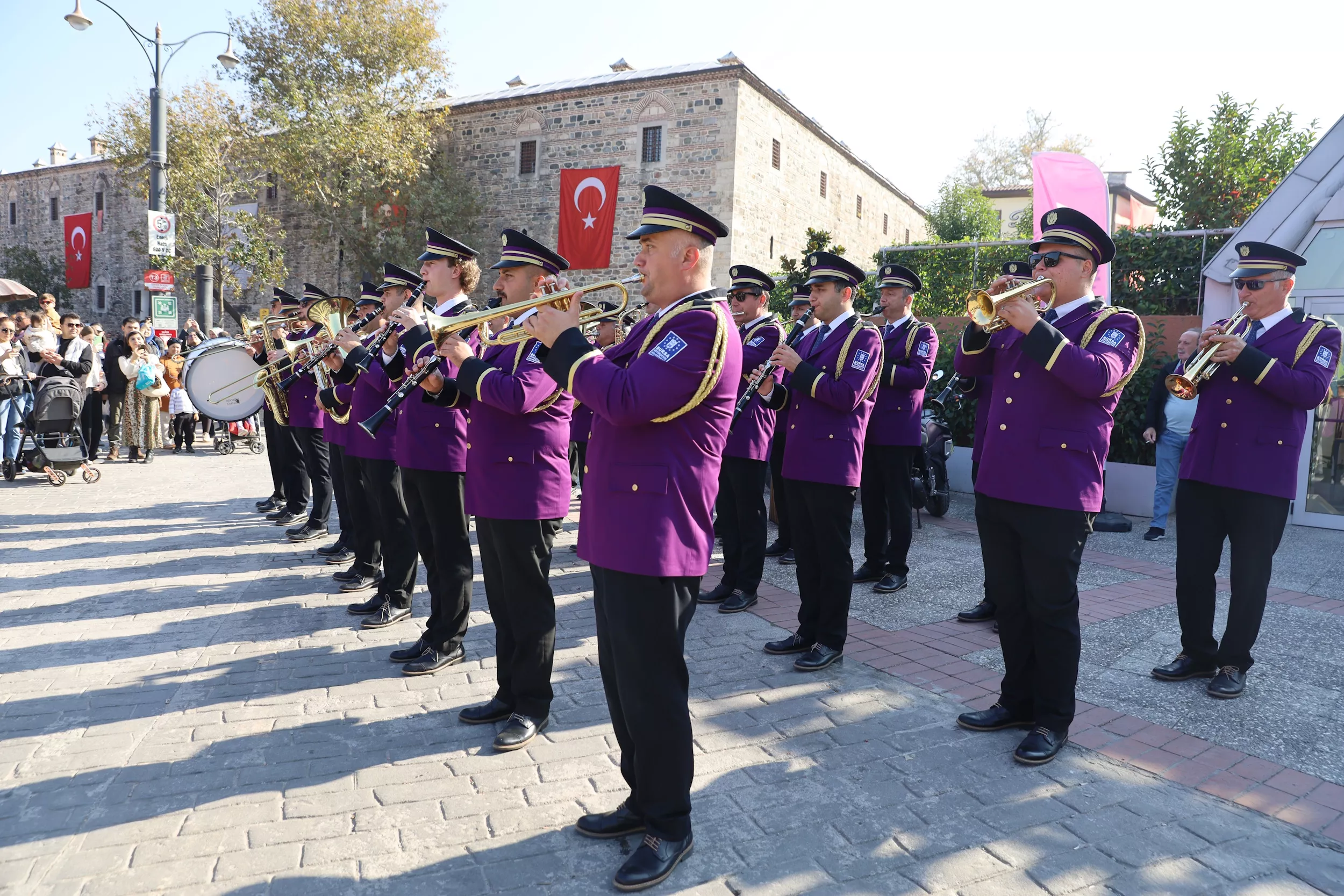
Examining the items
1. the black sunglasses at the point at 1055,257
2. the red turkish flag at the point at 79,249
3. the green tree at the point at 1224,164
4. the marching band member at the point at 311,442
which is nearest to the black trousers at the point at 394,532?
the marching band member at the point at 311,442

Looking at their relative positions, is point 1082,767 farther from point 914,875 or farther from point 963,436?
point 963,436

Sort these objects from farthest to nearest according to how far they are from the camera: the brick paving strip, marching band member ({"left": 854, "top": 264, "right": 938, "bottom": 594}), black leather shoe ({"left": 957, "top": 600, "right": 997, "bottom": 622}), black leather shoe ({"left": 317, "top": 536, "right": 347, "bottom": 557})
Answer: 1. black leather shoe ({"left": 317, "top": 536, "right": 347, "bottom": 557})
2. marching band member ({"left": 854, "top": 264, "right": 938, "bottom": 594})
3. black leather shoe ({"left": 957, "top": 600, "right": 997, "bottom": 622})
4. the brick paving strip

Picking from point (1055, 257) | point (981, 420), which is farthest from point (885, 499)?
point (1055, 257)

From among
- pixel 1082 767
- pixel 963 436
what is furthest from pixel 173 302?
pixel 1082 767

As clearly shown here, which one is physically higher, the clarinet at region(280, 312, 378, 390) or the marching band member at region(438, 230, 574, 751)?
the clarinet at region(280, 312, 378, 390)

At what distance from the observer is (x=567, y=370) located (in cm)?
287

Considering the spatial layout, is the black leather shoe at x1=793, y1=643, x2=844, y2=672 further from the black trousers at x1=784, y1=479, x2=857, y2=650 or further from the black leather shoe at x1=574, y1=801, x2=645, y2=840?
the black leather shoe at x1=574, y1=801, x2=645, y2=840

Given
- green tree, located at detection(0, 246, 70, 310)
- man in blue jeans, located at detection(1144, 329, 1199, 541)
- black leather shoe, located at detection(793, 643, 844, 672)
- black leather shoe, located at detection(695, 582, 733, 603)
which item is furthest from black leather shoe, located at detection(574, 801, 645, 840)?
green tree, located at detection(0, 246, 70, 310)

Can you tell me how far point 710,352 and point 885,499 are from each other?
4.45 metres

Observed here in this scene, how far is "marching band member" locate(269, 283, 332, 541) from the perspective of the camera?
8.10 meters

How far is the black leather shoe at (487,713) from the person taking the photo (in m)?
4.05

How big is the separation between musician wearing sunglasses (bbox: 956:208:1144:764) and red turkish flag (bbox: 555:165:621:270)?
999 inches

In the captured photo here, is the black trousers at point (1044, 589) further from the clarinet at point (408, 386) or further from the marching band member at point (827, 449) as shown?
the clarinet at point (408, 386)

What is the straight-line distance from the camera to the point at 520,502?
396cm
